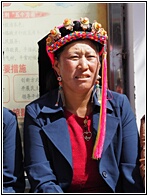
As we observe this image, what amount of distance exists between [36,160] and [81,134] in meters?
0.36

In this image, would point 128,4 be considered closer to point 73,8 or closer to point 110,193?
point 73,8

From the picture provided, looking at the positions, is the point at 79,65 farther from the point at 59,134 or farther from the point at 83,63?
the point at 59,134

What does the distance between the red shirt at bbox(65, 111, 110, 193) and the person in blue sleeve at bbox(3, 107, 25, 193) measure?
1.21 ft

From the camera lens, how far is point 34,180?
2316 millimetres

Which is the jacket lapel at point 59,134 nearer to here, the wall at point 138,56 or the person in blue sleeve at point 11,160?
the person in blue sleeve at point 11,160

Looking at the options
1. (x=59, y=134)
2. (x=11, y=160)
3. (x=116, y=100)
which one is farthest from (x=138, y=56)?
(x=11, y=160)

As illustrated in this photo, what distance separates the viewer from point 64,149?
2.38m

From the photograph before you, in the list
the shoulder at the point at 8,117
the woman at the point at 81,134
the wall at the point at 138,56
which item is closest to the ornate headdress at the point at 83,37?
the woman at the point at 81,134

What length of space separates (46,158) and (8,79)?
129 cm

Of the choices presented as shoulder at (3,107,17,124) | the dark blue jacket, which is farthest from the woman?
shoulder at (3,107,17,124)

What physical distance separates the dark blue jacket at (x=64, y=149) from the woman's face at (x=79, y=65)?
0.19 metres

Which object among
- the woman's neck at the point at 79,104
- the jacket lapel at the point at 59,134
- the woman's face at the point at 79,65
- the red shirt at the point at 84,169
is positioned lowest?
the red shirt at the point at 84,169

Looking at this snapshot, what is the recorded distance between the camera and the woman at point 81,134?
2373 mm

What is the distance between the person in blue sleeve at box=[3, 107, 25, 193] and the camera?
242 centimetres
